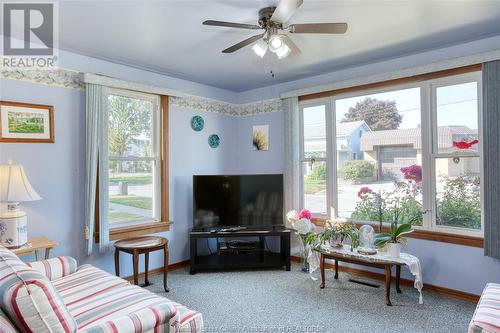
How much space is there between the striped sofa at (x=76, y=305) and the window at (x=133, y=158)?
1.31 m

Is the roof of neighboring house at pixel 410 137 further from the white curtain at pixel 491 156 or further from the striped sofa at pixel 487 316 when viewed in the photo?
the striped sofa at pixel 487 316

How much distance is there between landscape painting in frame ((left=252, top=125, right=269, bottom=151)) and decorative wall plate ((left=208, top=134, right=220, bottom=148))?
21.2 inches

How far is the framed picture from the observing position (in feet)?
9.04

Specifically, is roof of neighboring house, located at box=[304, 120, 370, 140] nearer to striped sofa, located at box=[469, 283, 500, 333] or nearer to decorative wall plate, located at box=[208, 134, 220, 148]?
decorative wall plate, located at box=[208, 134, 220, 148]

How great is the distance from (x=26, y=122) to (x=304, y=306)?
3031 mm

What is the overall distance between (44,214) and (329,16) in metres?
3.08

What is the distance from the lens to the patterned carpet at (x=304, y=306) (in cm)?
251

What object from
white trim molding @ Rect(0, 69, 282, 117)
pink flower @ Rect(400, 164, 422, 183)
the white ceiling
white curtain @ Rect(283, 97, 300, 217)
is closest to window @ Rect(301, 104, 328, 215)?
white curtain @ Rect(283, 97, 300, 217)

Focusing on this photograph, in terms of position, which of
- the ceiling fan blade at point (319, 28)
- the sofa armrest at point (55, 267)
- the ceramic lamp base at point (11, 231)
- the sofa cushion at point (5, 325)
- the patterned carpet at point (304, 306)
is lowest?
the patterned carpet at point (304, 306)

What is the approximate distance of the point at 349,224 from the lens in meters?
3.38

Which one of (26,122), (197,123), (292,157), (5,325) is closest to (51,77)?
(26,122)

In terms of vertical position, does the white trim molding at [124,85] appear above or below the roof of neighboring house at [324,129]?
above

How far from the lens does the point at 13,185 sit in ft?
8.19

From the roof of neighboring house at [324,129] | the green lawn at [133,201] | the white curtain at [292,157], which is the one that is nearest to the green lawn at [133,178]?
the green lawn at [133,201]
